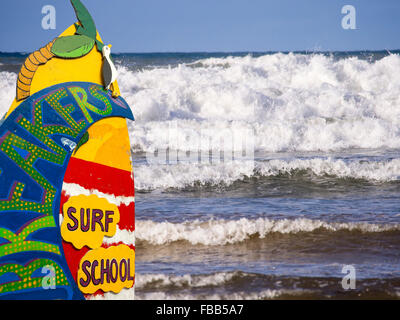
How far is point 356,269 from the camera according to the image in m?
3.91

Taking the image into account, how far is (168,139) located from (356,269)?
18.4ft

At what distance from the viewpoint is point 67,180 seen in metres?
2.55

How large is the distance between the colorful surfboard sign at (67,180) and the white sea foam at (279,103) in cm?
595

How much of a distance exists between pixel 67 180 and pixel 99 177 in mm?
190

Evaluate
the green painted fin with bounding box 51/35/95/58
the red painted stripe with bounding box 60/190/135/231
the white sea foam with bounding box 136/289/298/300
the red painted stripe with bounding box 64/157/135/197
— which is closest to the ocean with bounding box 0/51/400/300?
the white sea foam with bounding box 136/289/298/300

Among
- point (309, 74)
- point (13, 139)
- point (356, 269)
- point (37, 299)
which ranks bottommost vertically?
point (356, 269)

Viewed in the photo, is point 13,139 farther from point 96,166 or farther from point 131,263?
point 131,263

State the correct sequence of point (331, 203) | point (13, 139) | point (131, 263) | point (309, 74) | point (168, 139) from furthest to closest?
point (309, 74), point (168, 139), point (331, 203), point (131, 263), point (13, 139)

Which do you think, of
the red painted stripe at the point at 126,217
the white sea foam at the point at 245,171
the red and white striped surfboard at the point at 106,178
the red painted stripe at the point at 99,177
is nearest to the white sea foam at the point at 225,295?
the red and white striped surfboard at the point at 106,178

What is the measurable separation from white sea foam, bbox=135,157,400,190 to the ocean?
1cm

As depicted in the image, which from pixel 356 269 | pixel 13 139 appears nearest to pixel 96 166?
pixel 13 139

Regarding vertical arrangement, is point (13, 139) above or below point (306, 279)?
above

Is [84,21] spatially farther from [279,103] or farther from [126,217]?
[279,103]

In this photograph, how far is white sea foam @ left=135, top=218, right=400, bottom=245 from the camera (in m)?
4.64
